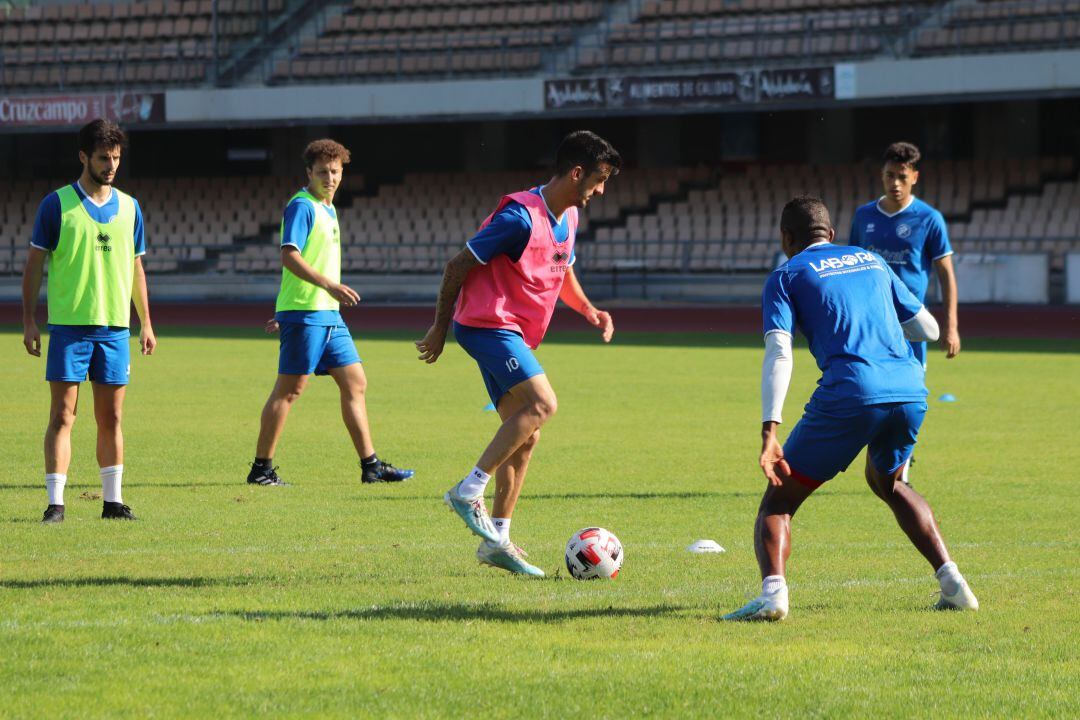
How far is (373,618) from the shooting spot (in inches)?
236

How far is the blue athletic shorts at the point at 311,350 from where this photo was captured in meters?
10.4

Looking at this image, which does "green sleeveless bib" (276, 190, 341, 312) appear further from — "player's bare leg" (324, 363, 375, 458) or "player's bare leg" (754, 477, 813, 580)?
"player's bare leg" (754, 477, 813, 580)

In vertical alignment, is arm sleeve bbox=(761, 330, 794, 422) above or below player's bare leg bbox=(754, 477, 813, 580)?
above

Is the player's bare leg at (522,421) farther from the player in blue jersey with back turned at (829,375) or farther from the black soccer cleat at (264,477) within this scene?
the black soccer cleat at (264,477)

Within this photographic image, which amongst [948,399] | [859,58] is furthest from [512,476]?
[859,58]

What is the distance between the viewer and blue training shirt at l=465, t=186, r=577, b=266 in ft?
22.8

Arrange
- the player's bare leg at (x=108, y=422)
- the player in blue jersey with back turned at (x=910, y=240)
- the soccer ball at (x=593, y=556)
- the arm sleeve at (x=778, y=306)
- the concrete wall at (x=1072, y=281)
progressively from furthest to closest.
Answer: the concrete wall at (x=1072, y=281), the player in blue jersey with back turned at (x=910, y=240), the player's bare leg at (x=108, y=422), the soccer ball at (x=593, y=556), the arm sleeve at (x=778, y=306)

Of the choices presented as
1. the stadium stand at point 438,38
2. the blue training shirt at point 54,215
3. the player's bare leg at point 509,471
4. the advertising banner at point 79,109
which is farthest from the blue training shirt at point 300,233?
the advertising banner at point 79,109

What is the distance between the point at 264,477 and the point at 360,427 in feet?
2.37

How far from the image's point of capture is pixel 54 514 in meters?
8.42

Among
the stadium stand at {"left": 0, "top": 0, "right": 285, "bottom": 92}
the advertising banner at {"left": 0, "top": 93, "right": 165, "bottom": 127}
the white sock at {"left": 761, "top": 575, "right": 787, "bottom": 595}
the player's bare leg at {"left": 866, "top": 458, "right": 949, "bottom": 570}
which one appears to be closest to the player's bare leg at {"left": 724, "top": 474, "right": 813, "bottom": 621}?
the white sock at {"left": 761, "top": 575, "right": 787, "bottom": 595}

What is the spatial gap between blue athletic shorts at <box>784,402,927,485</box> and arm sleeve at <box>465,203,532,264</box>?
1.65m

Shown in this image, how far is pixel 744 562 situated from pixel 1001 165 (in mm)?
30166

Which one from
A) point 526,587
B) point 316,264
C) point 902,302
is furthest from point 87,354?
point 902,302
